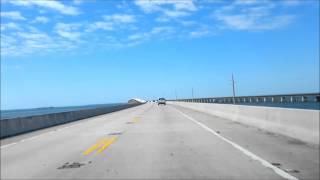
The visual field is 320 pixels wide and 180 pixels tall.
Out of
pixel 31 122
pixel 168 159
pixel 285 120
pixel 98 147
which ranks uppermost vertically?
pixel 31 122

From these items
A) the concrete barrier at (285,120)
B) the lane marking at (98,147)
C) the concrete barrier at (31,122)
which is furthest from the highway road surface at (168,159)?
the concrete barrier at (31,122)

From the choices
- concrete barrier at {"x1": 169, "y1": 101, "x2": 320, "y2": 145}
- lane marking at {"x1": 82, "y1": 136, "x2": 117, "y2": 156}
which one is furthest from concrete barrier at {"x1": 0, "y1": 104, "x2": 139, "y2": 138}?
concrete barrier at {"x1": 169, "y1": 101, "x2": 320, "y2": 145}

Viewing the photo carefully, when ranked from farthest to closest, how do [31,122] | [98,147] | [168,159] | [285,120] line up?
[31,122]
[285,120]
[98,147]
[168,159]

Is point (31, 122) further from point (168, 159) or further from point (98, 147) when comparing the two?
point (168, 159)

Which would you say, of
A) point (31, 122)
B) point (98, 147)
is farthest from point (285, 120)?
point (31, 122)

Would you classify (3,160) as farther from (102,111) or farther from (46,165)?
(102,111)

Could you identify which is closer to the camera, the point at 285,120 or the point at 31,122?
the point at 285,120

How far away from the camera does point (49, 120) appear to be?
32.8 meters

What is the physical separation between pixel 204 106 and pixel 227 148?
34781 millimetres

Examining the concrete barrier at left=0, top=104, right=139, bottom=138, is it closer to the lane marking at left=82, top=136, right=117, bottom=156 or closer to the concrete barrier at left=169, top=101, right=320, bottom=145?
the lane marking at left=82, top=136, right=117, bottom=156

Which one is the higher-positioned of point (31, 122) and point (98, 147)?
point (31, 122)

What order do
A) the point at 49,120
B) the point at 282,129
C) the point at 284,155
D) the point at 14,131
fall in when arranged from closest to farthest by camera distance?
1. the point at 284,155
2. the point at 282,129
3. the point at 14,131
4. the point at 49,120

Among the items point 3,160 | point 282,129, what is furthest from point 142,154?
point 282,129

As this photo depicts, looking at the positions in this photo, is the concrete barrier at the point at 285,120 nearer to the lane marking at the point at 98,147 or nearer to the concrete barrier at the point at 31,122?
the lane marking at the point at 98,147
